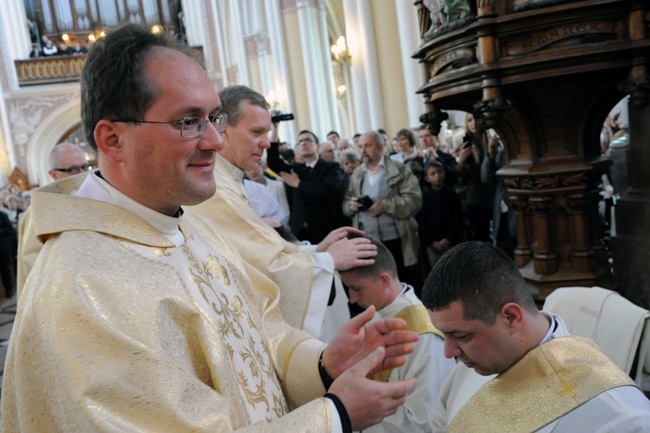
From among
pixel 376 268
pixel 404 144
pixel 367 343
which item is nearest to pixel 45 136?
pixel 404 144

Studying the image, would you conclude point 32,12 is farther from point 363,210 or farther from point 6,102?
point 363,210

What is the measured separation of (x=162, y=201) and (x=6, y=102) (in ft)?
74.6

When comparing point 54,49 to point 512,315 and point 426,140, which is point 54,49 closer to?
point 426,140

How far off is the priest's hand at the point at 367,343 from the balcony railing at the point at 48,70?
73.1 feet

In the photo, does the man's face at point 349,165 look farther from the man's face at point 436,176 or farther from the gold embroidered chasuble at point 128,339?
the gold embroidered chasuble at point 128,339

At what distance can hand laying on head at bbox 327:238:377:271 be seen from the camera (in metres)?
2.44

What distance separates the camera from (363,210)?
15.9 ft

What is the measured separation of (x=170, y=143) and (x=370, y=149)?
3.61 meters

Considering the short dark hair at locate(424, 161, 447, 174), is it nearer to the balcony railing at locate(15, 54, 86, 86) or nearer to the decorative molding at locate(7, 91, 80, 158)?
the balcony railing at locate(15, 54, 86, 86)

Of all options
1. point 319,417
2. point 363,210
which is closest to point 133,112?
point 319,417

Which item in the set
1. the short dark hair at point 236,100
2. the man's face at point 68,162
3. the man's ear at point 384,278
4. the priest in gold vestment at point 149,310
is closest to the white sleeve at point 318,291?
the man's ear at point 384,278

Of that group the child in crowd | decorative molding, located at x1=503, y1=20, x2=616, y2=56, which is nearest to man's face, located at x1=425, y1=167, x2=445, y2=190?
the child in crowd

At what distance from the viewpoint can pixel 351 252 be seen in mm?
2510

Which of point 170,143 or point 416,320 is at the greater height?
point 170,143
